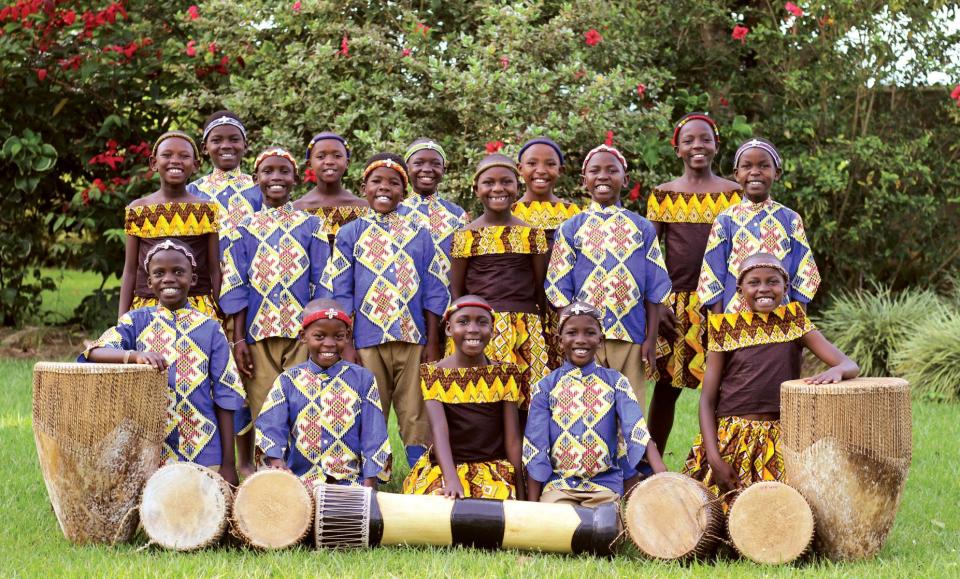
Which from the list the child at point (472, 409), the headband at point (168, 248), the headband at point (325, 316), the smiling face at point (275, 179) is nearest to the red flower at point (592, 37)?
the smiling face at point (275, 179)

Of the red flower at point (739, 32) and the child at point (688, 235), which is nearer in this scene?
the child at point (688, 235)

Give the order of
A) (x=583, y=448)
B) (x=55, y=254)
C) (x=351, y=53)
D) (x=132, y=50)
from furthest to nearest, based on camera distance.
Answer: (x=55, y=254), (x=132, y=50), (x=351, y=53), (x=583, y=448)

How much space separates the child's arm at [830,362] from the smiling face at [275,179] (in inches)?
115

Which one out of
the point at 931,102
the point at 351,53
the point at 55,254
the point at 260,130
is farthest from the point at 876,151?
the point at 55,254

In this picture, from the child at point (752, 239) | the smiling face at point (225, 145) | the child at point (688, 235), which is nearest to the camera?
the child at point (752, 239)

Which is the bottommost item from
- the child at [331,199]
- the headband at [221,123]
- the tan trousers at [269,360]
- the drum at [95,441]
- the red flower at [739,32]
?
the drum at [95,441]

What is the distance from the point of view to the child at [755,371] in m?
5.50

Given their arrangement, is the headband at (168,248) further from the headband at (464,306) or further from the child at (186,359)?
the headband at (464,306)

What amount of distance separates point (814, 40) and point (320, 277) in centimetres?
651

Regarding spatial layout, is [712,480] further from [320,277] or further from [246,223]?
[246,223]

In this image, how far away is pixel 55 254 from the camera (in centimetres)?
1346

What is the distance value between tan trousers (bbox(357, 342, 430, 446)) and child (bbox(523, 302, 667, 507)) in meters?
0.88

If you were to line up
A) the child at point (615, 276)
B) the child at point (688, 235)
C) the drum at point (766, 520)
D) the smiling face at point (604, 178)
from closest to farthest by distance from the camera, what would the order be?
the drum at point (766, 520) < the child at point (615, 276) < the smiling face at point (604, 178) < the child at point (688, 235)

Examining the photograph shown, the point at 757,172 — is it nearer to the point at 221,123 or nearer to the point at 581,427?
the point at 581,427
